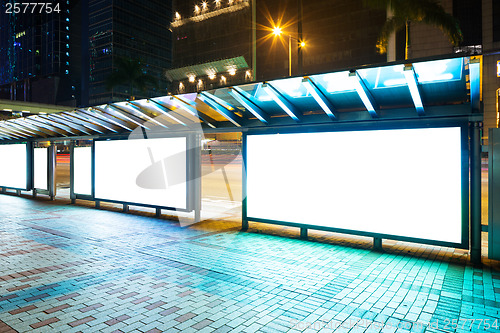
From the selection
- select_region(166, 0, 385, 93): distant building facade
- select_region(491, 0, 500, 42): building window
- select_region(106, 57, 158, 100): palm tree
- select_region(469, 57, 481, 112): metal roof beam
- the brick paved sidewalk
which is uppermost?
select_region(166, 0, 385, 93): distant building facade

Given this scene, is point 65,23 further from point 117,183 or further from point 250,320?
point 250,320

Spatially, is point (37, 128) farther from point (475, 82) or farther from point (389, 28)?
point (389, 28)

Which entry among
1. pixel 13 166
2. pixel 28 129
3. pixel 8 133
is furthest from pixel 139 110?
pixel 8 133

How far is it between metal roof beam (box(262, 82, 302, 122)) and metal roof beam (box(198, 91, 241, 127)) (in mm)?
1453

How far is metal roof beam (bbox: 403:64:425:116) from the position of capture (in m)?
5.28

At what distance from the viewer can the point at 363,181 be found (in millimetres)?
6531

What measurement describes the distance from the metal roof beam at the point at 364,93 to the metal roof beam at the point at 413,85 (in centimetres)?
72

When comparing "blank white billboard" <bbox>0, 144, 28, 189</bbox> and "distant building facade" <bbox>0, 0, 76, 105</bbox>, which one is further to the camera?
"distant building facade" <bbox>0, 0, 76, 105</bbox>

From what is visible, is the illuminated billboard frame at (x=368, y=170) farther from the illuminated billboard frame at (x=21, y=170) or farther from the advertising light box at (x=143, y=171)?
the illuminated billboard frame at (x=21, y=170)

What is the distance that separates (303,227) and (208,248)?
199cm

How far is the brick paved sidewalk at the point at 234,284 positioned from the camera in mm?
3682

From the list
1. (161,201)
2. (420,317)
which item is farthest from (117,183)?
(420,317)

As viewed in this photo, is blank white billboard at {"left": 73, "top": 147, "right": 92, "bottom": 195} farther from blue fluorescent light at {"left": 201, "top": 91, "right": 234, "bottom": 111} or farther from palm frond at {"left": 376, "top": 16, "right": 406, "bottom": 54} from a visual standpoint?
palm frond at {"left": 376, "top": 16, "right": 406, "bottom": 54}

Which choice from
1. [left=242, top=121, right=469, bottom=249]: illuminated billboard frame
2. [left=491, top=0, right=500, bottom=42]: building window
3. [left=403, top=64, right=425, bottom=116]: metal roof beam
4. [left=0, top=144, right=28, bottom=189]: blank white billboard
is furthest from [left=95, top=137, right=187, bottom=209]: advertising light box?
[left=491, top=0, right=500, bottom=42]: building window
